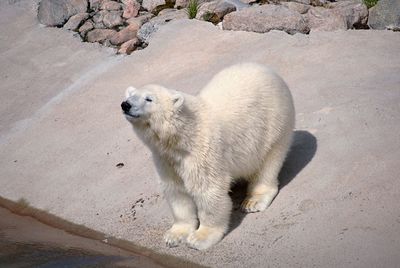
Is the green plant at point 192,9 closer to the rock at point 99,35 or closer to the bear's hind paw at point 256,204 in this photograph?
the rock at point 99,35

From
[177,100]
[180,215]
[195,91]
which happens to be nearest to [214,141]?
[177,100]

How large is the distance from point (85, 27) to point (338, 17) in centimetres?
404

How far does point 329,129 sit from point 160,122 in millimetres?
2366

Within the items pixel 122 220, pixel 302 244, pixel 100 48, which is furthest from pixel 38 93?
pixel 302 244

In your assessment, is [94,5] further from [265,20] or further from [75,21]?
[265,20]

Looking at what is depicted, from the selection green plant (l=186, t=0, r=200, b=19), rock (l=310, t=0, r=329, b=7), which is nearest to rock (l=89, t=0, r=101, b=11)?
green plant (l=186, t=0, r=200, b=19)

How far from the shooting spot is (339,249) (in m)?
4.72

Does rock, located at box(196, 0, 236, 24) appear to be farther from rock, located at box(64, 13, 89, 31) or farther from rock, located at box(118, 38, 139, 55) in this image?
rock, located at box(64, 13, 89, 31)

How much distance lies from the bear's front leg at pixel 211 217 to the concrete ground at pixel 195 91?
0.31ft

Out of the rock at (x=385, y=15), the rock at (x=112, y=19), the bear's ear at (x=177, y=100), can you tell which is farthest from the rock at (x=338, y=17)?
the bear's ear at (x=177, y=100)

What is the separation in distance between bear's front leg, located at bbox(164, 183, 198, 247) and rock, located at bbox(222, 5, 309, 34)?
4.29m

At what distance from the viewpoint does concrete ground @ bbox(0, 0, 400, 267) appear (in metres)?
4.99

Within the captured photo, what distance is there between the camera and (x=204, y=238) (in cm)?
506

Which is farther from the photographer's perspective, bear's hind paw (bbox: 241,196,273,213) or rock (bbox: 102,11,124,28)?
rock (bbox: 102,11,124,28)
